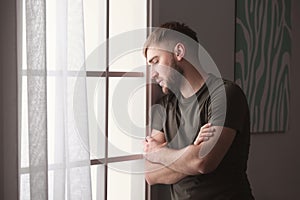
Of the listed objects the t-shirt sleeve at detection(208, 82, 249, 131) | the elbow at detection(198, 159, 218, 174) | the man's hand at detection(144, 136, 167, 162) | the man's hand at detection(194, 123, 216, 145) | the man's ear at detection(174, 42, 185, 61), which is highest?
the man's ear at detection(174, 42, 185, 61)

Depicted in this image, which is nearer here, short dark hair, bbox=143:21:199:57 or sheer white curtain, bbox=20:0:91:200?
sheer white curtain, bbox=20:0:91:200

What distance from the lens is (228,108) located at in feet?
7.18

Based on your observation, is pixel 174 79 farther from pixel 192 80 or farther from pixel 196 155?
pixel 196 155

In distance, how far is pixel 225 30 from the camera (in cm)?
284

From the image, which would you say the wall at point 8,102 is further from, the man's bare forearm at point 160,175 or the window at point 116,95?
the man's bare forearm at point 160,175

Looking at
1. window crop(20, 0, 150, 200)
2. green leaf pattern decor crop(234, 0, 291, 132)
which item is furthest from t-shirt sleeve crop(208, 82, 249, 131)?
green leaf pattern decor crop(234, 0, 291, 132)

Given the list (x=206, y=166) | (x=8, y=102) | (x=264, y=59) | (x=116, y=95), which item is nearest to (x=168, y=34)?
(x=116, y=95)

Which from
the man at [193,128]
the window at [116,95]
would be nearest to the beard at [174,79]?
the man at [193,128]

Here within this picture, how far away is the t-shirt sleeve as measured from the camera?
218cm

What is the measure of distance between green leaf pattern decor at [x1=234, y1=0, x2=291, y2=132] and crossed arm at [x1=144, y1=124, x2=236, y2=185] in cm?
82

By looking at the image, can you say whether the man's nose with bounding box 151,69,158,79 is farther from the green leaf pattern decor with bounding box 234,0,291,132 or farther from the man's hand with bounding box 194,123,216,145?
the green leaf pattern decor with bounding box 234,0,291,132

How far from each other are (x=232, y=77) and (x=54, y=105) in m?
1.22

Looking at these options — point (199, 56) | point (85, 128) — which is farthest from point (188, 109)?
point (85, 128)

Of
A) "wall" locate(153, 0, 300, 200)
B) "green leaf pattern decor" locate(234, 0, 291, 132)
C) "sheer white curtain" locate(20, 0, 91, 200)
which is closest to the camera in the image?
"sheer white curtain" locate(20, 0, 91, 200)
